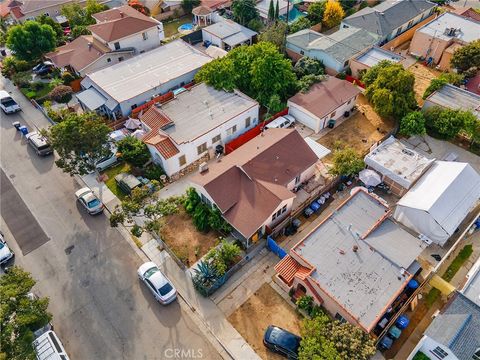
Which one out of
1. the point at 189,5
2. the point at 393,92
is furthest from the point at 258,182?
the point at 189,5

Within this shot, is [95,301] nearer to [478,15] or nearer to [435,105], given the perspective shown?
[435,105]

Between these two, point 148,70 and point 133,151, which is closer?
point 133,151

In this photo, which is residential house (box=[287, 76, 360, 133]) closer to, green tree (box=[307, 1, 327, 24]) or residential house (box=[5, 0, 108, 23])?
green tree (box=[307, 1, 327, 24])

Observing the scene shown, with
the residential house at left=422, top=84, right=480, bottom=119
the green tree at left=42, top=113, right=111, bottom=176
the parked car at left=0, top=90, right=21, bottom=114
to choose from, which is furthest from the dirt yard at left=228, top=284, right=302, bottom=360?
the parked car at left=0, top=90, right=21, bottom=114

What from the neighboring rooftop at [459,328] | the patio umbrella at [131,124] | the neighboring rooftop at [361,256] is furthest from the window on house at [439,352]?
the patio umbrella at [131,124]

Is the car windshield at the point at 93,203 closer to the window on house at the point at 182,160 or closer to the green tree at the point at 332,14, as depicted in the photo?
the window on house at the point at 182,160

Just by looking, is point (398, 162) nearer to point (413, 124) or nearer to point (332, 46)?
point (413, 124)
